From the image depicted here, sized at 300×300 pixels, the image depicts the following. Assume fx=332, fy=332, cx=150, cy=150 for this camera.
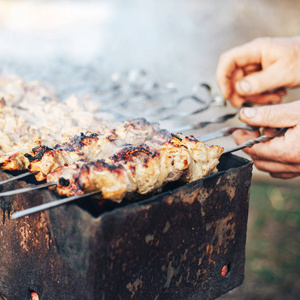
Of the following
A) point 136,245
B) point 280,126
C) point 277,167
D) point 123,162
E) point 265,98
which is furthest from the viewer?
point 265,98

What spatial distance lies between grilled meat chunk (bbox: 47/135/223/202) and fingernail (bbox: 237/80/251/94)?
1.63 meters

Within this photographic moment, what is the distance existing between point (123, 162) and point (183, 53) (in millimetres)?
4753

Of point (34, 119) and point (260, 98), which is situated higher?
point (34, 119)

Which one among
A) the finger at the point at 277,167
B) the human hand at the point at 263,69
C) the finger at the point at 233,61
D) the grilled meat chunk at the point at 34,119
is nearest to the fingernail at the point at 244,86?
the human hand at the point at 263,69

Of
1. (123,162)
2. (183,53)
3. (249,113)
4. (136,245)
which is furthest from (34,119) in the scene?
(183,53)

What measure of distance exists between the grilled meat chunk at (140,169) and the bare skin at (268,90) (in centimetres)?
85

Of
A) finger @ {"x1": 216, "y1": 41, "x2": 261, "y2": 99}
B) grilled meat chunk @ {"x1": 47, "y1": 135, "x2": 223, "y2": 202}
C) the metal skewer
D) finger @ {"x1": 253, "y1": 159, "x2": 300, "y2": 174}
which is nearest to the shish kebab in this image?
grilled meat chunk @ {"x1": 47, "y1": 135, "x2": 223, "y2": 202}

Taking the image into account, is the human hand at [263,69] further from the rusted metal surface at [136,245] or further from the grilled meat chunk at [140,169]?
the grilled meat chunk at [140,169]

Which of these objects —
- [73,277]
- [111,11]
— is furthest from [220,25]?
[73,277]

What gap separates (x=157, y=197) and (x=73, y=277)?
1.51ft

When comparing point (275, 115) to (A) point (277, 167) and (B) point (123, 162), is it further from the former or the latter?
(B) point (123, 162)

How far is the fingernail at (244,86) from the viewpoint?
3.11 metres

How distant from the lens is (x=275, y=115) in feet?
7.47

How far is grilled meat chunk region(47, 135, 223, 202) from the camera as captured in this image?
1.31m
